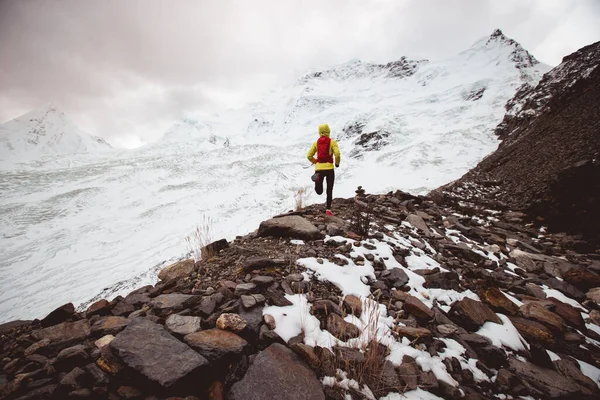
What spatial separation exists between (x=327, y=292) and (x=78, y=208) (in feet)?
134

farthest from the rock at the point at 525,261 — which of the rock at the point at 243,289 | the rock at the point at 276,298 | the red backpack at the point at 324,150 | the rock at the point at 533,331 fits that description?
the rock at the point at 243,289

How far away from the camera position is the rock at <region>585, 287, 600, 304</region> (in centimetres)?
356

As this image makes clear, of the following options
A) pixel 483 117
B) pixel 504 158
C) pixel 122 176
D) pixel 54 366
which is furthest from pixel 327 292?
pixel 483 117

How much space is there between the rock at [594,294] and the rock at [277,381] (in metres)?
4.52

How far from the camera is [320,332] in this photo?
2.25m

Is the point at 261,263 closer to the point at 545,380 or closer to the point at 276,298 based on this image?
the point at 276,298

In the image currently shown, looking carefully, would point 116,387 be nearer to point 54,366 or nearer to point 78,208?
point 54,366

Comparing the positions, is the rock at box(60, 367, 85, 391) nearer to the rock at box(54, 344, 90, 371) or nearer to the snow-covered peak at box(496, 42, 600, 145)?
the rock at box(54, 344, 90, 371)

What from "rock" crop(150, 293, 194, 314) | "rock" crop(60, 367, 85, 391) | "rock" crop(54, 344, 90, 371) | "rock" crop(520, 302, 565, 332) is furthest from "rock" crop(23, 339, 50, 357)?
"rock" crop(520, 302, 565, 332)

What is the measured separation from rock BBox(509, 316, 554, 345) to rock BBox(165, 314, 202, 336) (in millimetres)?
3460

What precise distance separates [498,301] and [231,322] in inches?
Answer: 129

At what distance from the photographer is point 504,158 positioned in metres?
13.6

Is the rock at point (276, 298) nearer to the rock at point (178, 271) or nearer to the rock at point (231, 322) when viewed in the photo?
the rock at point (231, 322)

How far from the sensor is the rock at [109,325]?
87.1 inches
